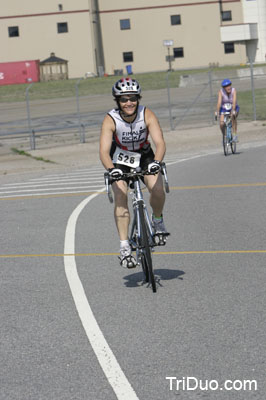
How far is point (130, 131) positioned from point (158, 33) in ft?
286

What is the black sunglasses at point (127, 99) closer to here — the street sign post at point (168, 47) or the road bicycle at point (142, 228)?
the road bicycle at point (142, 228)

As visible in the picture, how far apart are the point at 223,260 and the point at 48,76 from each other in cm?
7735

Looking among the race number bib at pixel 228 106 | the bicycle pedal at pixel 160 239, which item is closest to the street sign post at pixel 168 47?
the race number bib at pixel 228 106

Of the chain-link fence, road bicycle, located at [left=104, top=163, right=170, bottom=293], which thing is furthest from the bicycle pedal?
the chain-link fence

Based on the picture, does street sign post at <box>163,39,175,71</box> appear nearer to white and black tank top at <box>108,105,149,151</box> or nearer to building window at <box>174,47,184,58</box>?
building window at <box>174,47,184,58</box>

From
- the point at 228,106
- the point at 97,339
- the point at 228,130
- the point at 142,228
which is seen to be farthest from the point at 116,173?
the point at 228,130

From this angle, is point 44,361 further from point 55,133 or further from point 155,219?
point 55,133

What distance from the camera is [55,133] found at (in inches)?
1404

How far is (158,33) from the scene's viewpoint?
93938 mm

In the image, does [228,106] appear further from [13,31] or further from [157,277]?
[13,31]

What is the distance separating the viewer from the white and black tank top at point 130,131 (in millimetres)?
8445

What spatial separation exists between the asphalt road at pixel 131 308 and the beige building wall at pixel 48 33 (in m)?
76.0

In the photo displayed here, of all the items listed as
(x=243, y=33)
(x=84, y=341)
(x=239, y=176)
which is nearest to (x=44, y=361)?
(x=84, y=341)

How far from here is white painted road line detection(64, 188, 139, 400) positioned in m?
5.44
